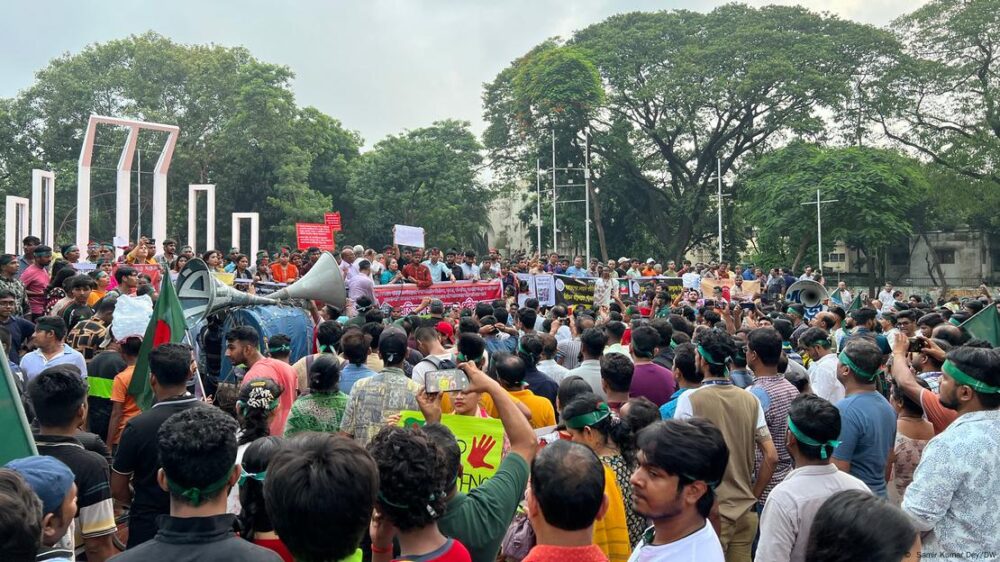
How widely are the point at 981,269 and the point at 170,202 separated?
44299 mm

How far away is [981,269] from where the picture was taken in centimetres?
4672

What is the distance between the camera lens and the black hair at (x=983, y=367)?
3691 millimetres

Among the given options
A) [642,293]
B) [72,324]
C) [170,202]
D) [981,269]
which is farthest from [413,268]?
[981,269]

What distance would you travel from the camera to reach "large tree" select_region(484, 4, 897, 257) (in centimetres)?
3994

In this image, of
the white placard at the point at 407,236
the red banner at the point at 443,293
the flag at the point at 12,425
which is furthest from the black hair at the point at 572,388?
the white placard at the point at 407,236

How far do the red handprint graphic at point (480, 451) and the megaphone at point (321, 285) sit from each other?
6.69 metres

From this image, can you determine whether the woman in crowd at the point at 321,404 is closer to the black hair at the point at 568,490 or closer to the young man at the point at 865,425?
the black hair at the point at 568,490

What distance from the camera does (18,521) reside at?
2266 mm

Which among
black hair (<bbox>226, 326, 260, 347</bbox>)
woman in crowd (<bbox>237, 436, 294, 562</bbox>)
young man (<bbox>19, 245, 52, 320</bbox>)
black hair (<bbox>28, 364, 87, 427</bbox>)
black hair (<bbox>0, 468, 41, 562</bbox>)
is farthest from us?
young man (<bbox>19, 245, 52, 320</bbox>)

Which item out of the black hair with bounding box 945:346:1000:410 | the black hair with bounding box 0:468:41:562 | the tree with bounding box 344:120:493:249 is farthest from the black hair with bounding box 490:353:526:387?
the tree with bounding box 344:120:493:249

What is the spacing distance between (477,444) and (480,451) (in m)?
0.04

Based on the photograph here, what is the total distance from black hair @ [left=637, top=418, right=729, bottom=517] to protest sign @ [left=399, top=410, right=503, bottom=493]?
122 centimetres

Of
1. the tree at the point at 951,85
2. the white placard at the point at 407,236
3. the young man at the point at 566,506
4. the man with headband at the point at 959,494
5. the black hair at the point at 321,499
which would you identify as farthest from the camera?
the tree at the point at 951,85

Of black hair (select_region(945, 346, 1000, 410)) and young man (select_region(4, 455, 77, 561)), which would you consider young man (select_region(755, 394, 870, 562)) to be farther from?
young man (select_region(4, 455, 77, 561))
